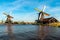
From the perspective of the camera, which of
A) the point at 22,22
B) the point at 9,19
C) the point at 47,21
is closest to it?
the point at 47,21

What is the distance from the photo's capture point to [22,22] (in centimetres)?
15038

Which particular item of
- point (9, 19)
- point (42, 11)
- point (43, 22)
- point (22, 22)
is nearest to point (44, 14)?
point (42, 11)

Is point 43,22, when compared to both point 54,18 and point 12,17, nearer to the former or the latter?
point 54,18

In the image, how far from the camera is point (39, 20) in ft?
268

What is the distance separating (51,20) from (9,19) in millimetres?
41975

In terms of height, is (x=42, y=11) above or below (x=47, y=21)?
above

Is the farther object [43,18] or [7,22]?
[7,22]

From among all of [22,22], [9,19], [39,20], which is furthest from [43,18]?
[22,22]

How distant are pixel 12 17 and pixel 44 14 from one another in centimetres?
3735

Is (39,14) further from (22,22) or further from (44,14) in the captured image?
(22,22)

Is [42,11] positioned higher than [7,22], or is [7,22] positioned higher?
[42,11]

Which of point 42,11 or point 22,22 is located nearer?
point 42,11

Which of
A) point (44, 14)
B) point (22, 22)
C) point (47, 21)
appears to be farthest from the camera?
point (22, 22)

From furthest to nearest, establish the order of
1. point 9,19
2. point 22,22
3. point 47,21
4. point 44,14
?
point 22,22, point 9,19, point 44,14, point 47,21
